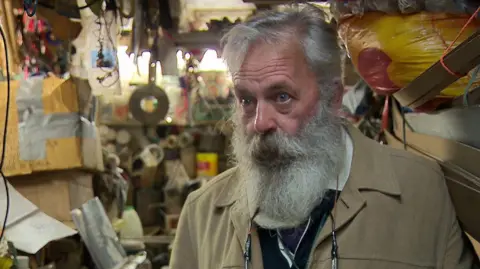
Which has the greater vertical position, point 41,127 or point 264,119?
point 264,119

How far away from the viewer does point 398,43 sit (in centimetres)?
160

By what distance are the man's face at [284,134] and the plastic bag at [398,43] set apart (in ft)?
0.99

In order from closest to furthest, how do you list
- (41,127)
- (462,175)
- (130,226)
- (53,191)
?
1. (462,175)
2. (41,127)
3. (53,191)
4. (130,226)

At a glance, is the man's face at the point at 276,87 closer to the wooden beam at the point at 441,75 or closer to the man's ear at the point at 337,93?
the man's ear at the point at 337,93

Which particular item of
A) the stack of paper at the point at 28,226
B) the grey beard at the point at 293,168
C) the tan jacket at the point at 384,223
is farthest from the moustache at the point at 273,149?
the stack of paper at the point at 28,226

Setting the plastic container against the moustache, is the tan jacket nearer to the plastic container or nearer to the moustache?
the moustache

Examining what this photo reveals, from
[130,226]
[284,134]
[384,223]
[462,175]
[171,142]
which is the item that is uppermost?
[284,134]

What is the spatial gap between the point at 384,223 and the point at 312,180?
0.22 m

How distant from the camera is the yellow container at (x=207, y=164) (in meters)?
5.15

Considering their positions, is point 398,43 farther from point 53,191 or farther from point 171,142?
point 171,142

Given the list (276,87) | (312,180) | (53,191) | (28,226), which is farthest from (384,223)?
(53,191)

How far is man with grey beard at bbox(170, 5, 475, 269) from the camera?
4.46 ft

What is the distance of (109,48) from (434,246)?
174 cm

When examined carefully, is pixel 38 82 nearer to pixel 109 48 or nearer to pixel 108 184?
pixel 109 48
